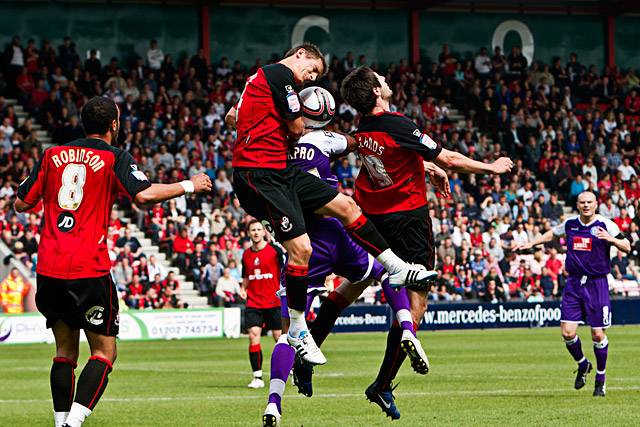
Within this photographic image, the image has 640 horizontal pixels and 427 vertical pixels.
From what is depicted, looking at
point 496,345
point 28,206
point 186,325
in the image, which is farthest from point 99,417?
point 186,325

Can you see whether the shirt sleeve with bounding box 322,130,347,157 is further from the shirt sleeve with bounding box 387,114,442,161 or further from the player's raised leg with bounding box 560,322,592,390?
the player's raised leg with bounding box 560,322,592,390

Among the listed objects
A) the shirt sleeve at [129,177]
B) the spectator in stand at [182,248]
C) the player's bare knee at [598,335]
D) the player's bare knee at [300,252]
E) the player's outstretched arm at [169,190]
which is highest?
the shirt sleeve at [129,177]

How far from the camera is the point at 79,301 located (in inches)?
369

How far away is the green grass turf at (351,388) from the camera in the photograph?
12.8 metres

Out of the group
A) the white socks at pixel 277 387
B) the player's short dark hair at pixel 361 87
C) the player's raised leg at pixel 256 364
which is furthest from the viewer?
the player's raised leg at pixel 256 364

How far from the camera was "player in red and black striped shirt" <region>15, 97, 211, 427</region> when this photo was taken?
369 inches

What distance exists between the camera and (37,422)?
13.0 meters

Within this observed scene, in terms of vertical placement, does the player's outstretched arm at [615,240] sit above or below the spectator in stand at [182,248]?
above

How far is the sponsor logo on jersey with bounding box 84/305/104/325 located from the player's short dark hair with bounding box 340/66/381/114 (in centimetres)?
291

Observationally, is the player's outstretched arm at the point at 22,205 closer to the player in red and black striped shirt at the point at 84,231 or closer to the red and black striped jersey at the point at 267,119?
the player in red and black striped shirt at the point at 84,231

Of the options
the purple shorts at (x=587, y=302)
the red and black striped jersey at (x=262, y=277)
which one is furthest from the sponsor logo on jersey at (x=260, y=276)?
the purple shorts at (x=587, y=302)

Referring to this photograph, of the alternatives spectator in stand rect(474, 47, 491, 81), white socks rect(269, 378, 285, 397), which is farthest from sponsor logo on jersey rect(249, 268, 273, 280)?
spectator in stand rect(474, 47, 491, 81)

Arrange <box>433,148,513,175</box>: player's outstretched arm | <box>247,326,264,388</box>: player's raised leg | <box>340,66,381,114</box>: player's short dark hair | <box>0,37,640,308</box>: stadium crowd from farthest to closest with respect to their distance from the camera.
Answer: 1. <box>0,37,640,308</box>: stadium crowd
2. <box>247,326,264,388</box>: player's raised leg
3. <box>340,66,381,114</box>: player's short dark hair
4. <box>433,148,513,175</box>: player's outstretched arm

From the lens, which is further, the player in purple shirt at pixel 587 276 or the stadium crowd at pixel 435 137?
the stadium crowd at pixel 435 137
